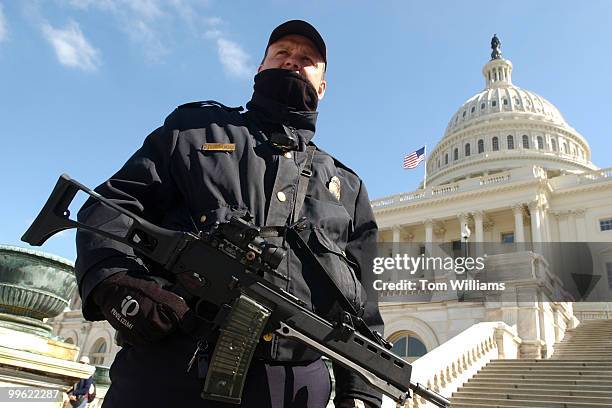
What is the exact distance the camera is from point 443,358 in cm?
1294

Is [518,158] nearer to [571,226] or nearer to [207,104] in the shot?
[571,226]

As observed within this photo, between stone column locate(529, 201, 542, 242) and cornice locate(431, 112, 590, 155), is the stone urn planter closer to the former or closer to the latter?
stone column locate(529, 201, 542, 242)

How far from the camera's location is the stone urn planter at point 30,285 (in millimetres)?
4309

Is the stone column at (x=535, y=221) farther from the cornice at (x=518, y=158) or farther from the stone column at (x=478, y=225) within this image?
the cornice at (x=518, y=158)

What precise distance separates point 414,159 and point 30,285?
43651 mm

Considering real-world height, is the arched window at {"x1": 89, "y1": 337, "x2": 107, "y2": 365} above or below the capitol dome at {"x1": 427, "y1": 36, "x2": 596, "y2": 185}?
below

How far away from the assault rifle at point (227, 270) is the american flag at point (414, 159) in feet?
144

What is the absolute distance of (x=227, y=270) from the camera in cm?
229

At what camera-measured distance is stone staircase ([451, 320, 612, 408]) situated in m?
11.5

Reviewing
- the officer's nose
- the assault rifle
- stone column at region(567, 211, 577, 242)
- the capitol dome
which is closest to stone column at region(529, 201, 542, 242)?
stone column at region(567, 211, 577, 242)

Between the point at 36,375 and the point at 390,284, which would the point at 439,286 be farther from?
the point at 36,375

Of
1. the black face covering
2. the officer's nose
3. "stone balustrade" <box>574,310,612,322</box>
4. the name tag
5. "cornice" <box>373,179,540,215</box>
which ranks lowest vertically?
the name tag

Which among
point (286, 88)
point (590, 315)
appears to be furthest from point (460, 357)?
point (590, 315)

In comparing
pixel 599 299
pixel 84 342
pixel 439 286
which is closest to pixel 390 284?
pixel 439 286
